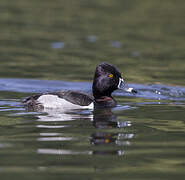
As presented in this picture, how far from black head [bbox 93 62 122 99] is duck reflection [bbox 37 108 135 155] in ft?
2.19

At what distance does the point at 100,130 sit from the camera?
969cm

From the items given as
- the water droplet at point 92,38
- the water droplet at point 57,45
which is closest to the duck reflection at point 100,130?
the water droplet at point 57,45

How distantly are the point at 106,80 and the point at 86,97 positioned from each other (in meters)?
0.65

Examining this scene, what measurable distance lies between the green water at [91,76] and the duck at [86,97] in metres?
0.43

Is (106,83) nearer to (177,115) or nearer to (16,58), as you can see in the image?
(177,115)

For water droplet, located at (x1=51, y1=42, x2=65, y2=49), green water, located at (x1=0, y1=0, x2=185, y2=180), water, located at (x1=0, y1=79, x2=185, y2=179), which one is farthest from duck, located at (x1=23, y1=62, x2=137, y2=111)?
water droplet, located at (x1=51, y1=42, x2=65, y2=49)

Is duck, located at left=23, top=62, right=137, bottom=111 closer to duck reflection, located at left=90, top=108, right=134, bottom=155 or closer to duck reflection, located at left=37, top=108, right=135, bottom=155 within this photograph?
duck reflection, located at left=37, top=108, right=135, bottom=155

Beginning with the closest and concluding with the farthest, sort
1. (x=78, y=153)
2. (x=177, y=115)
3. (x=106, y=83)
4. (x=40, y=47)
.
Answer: (x=78, y=153) < (x=177, y=115) < (x=106, y=83) < (x=40, y=47)

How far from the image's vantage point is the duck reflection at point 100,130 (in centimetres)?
816

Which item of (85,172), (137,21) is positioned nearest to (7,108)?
(85,172)

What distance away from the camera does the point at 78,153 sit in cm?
796

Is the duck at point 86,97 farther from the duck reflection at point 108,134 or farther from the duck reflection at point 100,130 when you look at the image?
the duck reflection at point 108,134

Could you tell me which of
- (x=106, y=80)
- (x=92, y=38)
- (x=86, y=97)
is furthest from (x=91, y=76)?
(x=92, y=38)

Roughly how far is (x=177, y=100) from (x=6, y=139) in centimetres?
583
